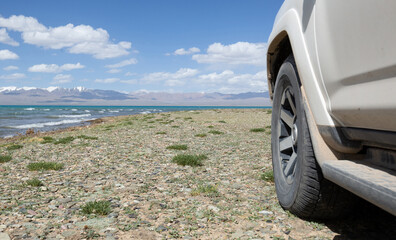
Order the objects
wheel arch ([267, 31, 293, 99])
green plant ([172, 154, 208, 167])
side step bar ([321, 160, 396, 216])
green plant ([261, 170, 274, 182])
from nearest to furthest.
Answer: side step bar ([321, 160, 396, 216]) < wheel arch ([267, 31, 293, 99]) < green plant ([261, 170, 274, 182]) < green plant ([172, 154, 208, 167])

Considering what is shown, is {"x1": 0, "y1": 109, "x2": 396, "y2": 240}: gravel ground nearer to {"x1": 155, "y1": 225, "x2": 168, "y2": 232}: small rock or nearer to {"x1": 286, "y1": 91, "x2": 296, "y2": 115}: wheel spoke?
{"x1": 155, "y1": 225, "x2": 168, "y2": 232}: small rock

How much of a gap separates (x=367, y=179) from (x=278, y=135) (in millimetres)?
2242

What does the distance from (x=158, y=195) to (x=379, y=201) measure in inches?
147

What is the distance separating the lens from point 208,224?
12.5 feet

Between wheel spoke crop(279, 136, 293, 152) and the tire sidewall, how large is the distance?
0.10m

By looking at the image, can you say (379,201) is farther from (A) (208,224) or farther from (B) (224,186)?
(B) (224,186)

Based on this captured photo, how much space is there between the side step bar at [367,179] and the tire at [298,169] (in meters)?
0.45

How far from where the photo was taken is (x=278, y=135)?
4270mm

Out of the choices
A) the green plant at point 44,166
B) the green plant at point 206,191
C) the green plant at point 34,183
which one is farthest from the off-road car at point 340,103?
the green plant at point 44,166

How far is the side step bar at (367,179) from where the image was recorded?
1.81 m

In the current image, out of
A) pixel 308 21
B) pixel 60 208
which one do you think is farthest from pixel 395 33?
pixel 60 208

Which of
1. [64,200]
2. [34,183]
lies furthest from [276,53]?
[34,183]

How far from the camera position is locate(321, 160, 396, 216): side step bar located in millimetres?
1808

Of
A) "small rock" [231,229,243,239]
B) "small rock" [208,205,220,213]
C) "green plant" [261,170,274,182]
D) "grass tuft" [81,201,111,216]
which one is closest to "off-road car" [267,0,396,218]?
"small rock" [231,229,243,239]
